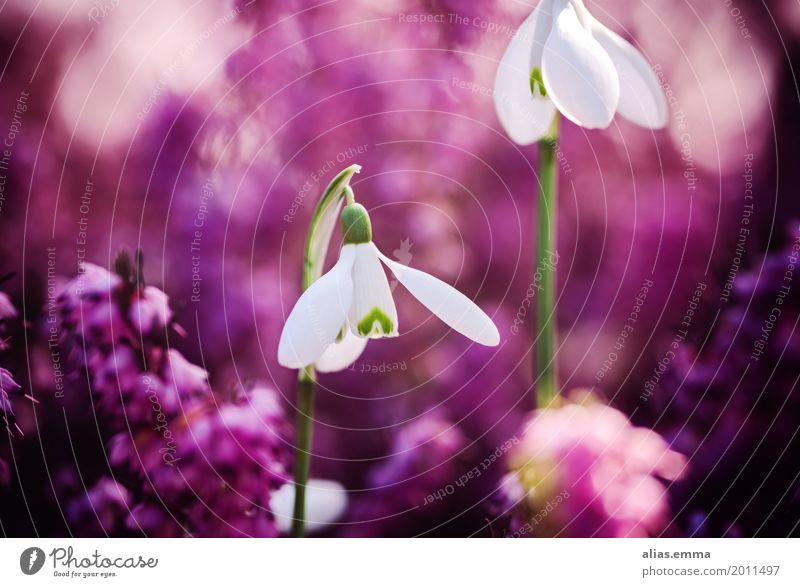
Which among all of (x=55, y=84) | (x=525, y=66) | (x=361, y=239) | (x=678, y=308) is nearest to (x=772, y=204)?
(x=678, y=308)

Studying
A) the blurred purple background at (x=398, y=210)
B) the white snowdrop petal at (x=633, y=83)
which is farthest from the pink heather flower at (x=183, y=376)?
the white snowdrop petal at (x=633, y=83)

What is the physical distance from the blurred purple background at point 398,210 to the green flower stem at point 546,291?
0.01 m

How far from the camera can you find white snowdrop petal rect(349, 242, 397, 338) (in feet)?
1.72

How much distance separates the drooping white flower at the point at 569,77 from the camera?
21.8 inches

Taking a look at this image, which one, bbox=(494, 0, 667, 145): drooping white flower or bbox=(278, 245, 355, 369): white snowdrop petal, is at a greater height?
bbox=(494, 0, 667, 145): drooping white flower

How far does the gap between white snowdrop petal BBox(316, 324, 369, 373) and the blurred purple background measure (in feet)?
0.10

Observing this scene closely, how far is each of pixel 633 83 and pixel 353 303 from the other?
0.32 m

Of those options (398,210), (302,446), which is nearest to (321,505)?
(302,446)

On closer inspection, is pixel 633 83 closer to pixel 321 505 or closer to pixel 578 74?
pixel 578 74

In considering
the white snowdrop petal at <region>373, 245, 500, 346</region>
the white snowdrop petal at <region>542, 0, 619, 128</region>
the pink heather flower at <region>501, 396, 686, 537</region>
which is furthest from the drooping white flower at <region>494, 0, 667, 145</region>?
the pink heather flower at <region>501, 396, 686, 537</region>

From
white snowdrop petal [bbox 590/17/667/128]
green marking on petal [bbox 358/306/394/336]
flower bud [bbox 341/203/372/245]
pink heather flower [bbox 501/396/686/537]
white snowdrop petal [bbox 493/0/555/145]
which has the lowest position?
pink heather flower [bbox 501/396/686/537]

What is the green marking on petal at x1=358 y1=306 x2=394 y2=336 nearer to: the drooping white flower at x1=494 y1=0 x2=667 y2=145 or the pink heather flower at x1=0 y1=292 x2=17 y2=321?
the drooping white flower at x1=494 y1=0 x2=667 y2=145

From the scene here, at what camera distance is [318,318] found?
518 mm

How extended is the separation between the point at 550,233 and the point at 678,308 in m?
0.15
